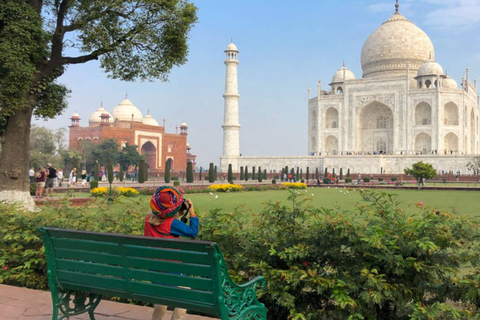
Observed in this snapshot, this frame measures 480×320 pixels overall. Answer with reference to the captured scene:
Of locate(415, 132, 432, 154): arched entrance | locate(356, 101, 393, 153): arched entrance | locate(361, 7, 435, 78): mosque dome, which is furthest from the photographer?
locate(361, 7, 435, 78): mosque dome

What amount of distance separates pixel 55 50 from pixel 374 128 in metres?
34.6

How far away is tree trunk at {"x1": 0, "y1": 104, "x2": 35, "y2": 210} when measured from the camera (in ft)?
24.2

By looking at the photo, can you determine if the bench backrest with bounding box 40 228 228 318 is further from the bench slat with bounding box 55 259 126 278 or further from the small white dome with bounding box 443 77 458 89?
the small white dome with bounding box 443 77 458 89

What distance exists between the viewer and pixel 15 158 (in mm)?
7395

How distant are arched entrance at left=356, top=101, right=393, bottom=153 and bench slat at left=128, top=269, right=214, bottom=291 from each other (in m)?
37.7

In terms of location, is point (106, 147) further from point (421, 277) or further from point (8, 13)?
point (421, 277)

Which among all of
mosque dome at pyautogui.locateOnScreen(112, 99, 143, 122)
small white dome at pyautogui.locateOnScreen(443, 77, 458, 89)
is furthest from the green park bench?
mosque dome at pyautogui.locateOnScreen(112, 99, 143, 122)

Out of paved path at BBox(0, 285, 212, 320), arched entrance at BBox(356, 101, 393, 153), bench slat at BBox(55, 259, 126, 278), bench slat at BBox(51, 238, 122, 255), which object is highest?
arched entrance at BBox(356, 101, 393, 153)

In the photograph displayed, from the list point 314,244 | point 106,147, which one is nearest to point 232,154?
point 106,147

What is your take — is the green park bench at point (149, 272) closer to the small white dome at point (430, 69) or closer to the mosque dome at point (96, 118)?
the small white dome at point (430, 69)

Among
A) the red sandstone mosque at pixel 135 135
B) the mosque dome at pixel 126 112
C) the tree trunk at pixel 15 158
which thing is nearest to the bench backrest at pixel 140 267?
the tree trunk at pixel 15 158

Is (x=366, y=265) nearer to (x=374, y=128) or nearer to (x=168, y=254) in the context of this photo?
(x=168, y=254)

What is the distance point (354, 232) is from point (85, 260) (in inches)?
54.4

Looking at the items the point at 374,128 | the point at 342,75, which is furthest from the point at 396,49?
the point at 374,128
